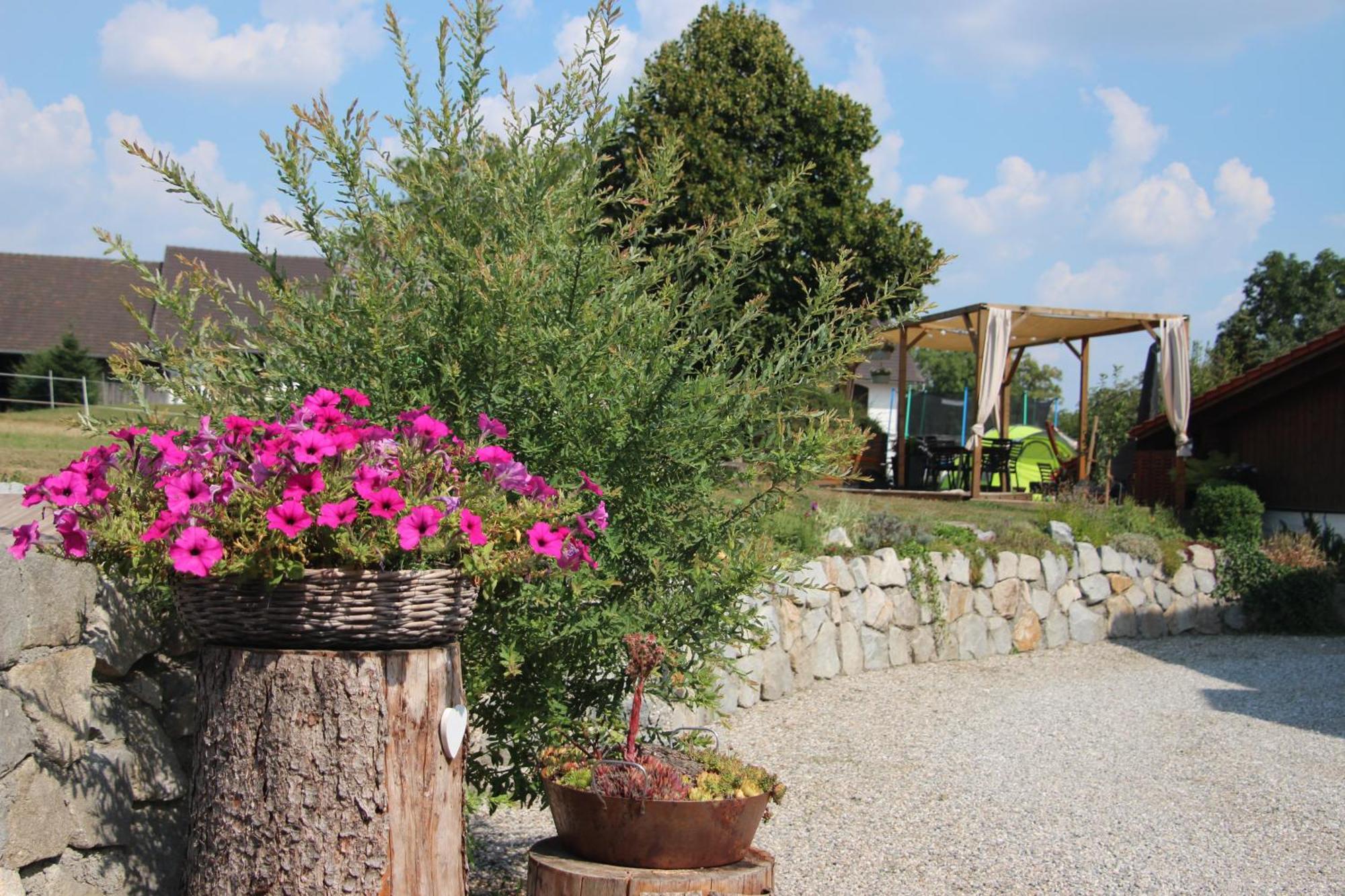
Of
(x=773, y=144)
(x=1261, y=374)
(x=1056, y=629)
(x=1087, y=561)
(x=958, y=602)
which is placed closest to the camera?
(x=958, y=602)

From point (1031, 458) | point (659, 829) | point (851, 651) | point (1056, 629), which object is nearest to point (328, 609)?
point (659, 829)

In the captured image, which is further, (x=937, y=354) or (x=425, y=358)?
(x=937, y=354)

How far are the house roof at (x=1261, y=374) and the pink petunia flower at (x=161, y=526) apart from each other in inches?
526

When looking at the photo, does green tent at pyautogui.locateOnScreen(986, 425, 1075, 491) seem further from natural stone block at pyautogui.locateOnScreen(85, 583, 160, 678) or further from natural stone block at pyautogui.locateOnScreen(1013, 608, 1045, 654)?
natural stone block at pyautogui.locateOnScreen(85, 583, 160, 678)

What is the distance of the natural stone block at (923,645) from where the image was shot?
33.5 ft

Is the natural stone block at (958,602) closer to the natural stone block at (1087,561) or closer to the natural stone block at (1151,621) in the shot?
the natural stone block at (1087,561)

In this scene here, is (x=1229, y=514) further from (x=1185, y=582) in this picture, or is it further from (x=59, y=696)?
(x=59, y=696)

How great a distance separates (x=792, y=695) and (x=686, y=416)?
587cm

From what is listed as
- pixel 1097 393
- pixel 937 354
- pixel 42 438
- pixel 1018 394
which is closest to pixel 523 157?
pixel 42 438

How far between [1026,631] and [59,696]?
372 inches

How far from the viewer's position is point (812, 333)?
3.61m

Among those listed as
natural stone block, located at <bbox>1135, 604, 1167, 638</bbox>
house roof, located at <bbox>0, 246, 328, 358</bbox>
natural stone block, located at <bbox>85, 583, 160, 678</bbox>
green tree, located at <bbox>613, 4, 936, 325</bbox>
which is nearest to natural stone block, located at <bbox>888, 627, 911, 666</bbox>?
natural stone block, located at <bbox>1135, 604, 1167, 638</bbox>

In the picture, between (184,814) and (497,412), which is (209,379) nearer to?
(497,412)

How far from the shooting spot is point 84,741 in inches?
125
